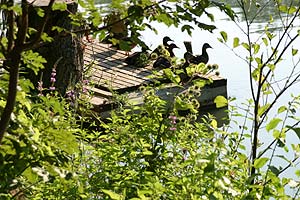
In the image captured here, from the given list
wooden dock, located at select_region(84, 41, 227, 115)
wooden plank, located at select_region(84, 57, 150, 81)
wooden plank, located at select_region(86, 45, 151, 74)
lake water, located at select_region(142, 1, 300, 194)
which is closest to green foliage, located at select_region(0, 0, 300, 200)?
lake water, located at select_region(142, 1, 300, 194)

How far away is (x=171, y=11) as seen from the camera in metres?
1.46

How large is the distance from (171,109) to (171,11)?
0.90 meters

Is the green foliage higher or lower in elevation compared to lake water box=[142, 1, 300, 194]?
higher

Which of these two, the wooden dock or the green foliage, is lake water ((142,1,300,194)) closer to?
the wooden dock

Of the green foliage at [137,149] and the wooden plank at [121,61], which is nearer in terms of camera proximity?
the green foliage at [137,149]

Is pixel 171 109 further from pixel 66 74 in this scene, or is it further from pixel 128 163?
pixel 66 74

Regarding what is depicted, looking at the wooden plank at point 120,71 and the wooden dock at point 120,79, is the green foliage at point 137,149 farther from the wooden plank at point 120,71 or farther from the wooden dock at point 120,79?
the wooden plank at point 120,71

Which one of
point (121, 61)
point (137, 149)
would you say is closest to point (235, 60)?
point (121, 61)

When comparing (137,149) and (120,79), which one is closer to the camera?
(137,149)

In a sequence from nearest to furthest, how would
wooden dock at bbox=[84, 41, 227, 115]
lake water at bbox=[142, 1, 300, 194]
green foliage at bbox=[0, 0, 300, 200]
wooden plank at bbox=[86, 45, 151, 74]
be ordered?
green foliage at bbox=[0, 0, 300, 200], wooden dock at bbox=[84, 41, 227, 115], lake water at bbox=[142, 1, 300, 194], wooden plank at bbox=[86, 45, 151, 74]

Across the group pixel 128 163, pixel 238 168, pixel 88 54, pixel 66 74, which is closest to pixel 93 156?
pixel 128 163

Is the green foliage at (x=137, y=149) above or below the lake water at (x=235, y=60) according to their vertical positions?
above

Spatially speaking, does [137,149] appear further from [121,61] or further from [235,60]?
[235,60]

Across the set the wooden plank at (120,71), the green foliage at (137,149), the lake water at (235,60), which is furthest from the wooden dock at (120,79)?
Answer: the green foliage at (137,149)
